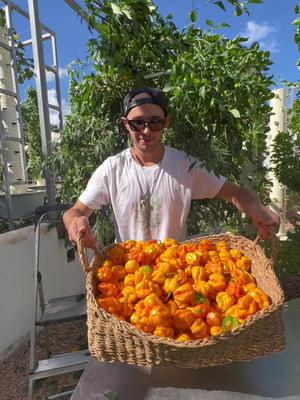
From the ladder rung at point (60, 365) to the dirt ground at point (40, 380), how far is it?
306 mm

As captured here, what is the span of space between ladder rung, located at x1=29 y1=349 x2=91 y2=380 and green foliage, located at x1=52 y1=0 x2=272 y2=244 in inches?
43.7

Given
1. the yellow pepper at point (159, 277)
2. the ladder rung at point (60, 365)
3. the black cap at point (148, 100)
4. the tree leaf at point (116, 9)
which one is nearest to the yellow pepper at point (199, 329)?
the yellow pepper at point (159, 277)

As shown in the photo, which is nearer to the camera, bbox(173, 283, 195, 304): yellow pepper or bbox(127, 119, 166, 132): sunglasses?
bbox(173, 283, 195, 304): yellow pepper

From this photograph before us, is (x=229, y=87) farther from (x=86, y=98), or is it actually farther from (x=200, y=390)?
(x=200, y=390)

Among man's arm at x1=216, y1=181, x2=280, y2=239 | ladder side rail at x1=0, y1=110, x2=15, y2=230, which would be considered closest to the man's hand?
man's arm at x1=216, y1=181, x2=280, y2=239

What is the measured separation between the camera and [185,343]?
3.48ft

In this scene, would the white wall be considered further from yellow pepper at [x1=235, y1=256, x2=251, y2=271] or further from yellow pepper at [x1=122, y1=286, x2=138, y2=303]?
yellow pepper at [x1=235, y1=256, x2=251, y2=271]

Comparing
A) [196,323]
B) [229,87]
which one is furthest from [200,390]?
[229,87]

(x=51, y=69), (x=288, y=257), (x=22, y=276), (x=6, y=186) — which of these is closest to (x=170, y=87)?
(x=288, y=257)

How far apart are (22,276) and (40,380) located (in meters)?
0.88

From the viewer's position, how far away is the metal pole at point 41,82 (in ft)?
11.8

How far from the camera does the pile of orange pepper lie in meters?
1.16

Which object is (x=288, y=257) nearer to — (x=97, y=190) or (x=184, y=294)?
(x=97, y=190)

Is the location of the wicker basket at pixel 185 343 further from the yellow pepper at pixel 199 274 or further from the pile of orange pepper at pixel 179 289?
the yellow pepper at pixel 199 274
